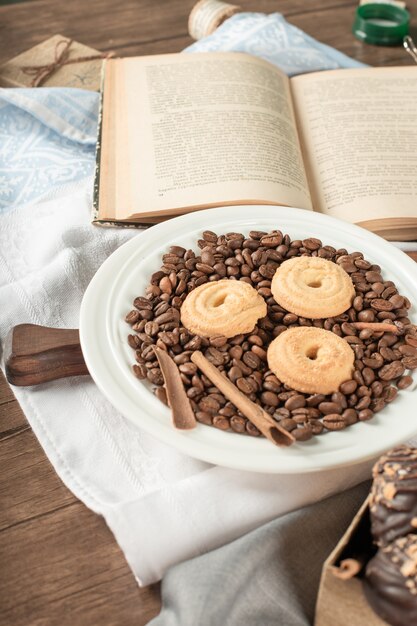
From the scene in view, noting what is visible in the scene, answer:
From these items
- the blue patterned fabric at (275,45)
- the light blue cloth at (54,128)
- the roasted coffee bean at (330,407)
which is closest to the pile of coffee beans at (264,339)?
the roasted coffee bean at (330,407)

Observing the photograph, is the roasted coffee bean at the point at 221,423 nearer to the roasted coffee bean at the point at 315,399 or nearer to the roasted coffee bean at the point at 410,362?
the roasted coffee bean at the point at 315,399

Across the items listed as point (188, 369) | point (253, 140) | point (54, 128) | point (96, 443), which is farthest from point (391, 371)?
point (54, 128)

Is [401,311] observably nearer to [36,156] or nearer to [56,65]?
[36,156]

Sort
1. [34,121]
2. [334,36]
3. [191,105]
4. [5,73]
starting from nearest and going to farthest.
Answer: [191,105] → [34,121] → [5,73] → [334,36]

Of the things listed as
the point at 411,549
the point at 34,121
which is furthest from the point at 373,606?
the point at 34,121

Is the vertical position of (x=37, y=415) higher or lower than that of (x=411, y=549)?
lower

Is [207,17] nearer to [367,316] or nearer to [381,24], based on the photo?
[381,24]

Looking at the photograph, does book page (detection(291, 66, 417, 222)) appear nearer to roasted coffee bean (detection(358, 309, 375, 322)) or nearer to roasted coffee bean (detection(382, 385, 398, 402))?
roasted coffee bean (detection(358, 309, 375, 322))
